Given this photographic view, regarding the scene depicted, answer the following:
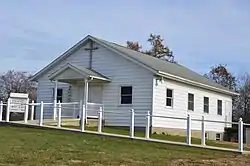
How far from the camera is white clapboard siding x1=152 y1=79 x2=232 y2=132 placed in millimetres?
25844

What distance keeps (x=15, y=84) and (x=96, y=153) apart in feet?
154

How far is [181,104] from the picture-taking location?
28156 millimetres

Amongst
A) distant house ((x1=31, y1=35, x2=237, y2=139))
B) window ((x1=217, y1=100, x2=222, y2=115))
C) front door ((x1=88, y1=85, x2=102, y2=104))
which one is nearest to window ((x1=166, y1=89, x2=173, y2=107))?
distant house ((x1=31, y1=35, x2=237, y2=139))

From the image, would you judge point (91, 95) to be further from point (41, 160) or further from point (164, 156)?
point (41, 160)

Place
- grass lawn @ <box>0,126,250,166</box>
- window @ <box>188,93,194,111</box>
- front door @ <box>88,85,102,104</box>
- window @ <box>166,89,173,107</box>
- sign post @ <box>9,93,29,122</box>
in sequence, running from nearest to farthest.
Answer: grass lawn @ <box>0,126,250,166</box> < sign post @ <box>9,93,29,122</box> < window @ <box>166,89,173,107</box> < front door @ <box>88,85,102,104</box> < window @ <box>188,93,194,111</box>

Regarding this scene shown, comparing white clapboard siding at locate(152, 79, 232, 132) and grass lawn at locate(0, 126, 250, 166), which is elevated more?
white clapboard siding at locate(152, 79, 232, 132)

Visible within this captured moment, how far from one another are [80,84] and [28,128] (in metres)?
7.05

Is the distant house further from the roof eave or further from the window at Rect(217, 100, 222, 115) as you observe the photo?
the window at Rect(217, 100, 222, 115)

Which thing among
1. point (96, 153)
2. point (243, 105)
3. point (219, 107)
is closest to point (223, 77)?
point (243, 105)

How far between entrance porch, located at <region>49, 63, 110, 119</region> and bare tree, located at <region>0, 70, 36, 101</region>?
28.3m

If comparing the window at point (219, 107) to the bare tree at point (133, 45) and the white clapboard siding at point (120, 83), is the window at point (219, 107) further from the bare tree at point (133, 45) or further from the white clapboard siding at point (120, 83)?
the bare tree at point (133, 45)

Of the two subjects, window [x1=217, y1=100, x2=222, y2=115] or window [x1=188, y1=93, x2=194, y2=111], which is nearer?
window [x1=188, y1=93, x2=194, y2=111]

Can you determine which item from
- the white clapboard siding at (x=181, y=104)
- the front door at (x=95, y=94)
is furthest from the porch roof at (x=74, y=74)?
the white clapboard siding at (x=181, y=104)

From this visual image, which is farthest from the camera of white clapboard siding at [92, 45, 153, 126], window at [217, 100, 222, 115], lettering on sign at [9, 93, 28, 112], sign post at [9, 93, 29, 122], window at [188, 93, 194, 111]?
window at [217, 100, 222, 115]
